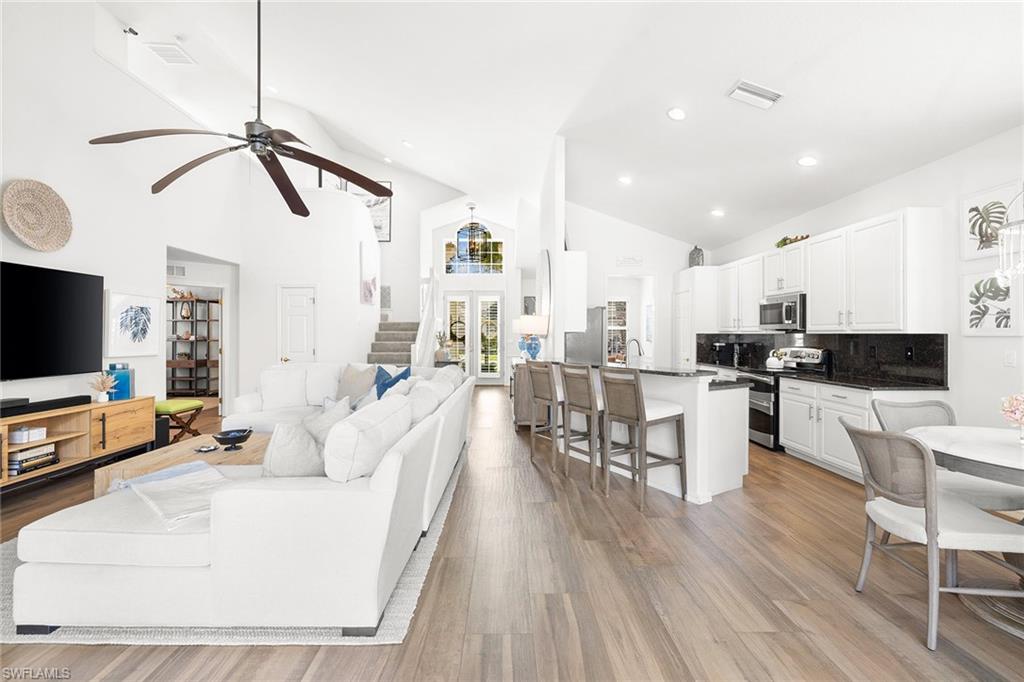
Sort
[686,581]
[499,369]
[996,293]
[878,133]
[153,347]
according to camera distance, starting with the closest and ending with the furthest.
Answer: [686,581] → [996,293] → [878,133] → [153,347] → [499,369]

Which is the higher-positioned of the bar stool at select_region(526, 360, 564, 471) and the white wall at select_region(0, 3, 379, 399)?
the white wall at select_region(0, 3, 379, 399)

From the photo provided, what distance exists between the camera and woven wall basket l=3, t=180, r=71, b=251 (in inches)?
148

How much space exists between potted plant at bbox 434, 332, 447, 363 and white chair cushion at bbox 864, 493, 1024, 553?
7969 millimetres

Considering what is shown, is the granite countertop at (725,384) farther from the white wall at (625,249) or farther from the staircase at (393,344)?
the staircase at (393,344)

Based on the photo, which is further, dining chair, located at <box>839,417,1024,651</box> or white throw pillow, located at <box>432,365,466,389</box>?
white throw pillow, located at <box>432,365,466,389</box>

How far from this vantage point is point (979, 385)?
11.3ft

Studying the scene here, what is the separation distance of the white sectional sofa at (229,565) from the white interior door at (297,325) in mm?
5835

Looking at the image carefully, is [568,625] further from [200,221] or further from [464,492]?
[200,221]

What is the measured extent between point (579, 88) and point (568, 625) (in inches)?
163

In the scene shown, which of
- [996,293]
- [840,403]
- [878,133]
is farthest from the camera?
[840,403]

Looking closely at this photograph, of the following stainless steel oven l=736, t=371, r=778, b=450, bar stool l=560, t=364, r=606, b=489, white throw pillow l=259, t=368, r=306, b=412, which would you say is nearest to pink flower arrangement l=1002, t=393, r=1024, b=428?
bar stool l=560, t=364, r=606, b=489

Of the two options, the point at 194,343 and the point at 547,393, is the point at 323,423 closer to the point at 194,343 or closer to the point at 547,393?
the point at 547,393

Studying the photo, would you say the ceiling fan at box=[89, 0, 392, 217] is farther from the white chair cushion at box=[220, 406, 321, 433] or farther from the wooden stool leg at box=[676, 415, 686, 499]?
the wooden stool leg at box=[676, 415, 686, 499]

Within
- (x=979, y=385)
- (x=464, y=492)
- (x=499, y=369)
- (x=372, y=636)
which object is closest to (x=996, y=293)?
(x=979, y=385)
